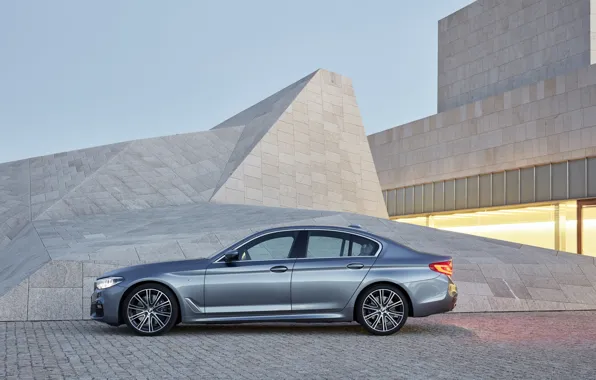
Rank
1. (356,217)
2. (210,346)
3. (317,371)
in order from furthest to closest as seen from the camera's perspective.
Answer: (356,217)
(210,346)
(317,371)

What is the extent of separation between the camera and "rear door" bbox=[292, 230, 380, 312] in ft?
34.3

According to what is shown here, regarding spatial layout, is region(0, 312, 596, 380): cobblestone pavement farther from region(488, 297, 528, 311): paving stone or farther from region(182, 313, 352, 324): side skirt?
region(488, 297, 528, 311): paving stone

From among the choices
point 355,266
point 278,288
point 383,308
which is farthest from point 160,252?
point 383,308

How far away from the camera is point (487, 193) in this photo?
47.4 metres

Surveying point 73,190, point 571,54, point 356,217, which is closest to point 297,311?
point 356,217

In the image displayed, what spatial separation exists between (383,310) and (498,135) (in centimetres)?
3734

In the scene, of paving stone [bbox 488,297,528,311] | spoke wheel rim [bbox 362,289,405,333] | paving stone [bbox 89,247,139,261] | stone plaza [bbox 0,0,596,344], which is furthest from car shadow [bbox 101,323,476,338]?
paving stone [bbox 488,297,528,311]

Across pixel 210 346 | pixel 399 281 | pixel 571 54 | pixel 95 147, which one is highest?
pixel 571 54

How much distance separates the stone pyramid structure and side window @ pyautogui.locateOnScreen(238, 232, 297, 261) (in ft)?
13.3

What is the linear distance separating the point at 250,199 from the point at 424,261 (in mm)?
16162

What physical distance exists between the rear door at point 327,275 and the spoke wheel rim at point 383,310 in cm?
28

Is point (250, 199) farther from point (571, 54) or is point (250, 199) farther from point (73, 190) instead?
point (571, 54)

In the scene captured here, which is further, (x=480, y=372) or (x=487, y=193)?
(x=487, y=193)

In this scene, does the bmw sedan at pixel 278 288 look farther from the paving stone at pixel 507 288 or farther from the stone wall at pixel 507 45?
the stone wall at pixel 507 45
